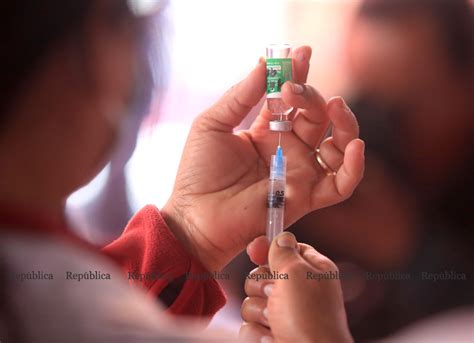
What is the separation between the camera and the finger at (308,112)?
1046mm

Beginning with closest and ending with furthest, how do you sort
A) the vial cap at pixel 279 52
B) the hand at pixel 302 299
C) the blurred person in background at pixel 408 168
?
the hand at pixel 302 299 < the vial cap at pixel 279 52 < the blurred person in background at pixel 408 168

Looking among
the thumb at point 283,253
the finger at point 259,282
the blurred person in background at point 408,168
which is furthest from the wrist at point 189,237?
the blurred person in background at point 408,168

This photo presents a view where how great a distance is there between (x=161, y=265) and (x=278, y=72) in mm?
496

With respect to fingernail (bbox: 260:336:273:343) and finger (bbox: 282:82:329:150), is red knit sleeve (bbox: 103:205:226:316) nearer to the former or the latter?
fingernail (bbox: 260:336:273:343)

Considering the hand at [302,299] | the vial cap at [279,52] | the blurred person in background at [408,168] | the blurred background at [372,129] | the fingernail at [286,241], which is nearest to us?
the hand at [302,299]

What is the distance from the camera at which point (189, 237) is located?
3.92ft

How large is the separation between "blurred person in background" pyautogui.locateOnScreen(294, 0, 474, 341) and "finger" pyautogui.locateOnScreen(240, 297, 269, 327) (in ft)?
1.74

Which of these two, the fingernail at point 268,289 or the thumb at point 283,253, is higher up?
the thumb at point 283,253

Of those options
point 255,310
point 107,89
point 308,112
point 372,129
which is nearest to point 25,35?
point 107,89

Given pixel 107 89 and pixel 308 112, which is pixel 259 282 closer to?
pixel 308 112

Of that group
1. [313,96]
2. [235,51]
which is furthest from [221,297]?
[235,51]

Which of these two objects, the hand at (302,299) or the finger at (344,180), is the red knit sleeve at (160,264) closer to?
the hand at (302,299)

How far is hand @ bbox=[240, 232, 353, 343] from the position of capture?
2.87 ft

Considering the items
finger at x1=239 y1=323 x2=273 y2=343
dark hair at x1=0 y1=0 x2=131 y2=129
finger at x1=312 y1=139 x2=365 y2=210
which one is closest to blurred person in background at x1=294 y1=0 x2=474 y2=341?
finger at x1=312 y1=139 x2=365 y2=210
